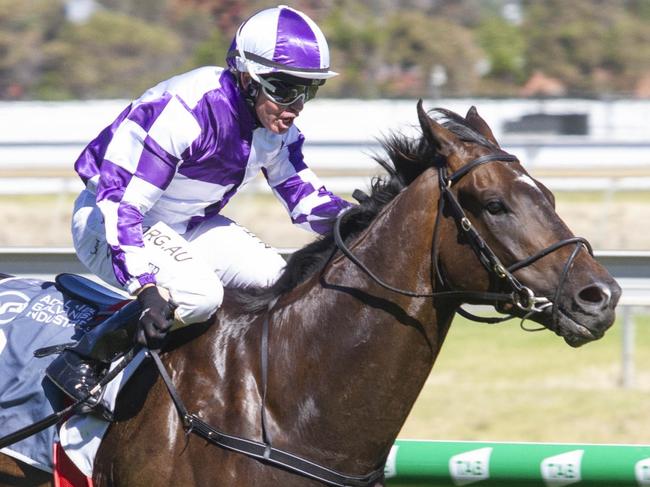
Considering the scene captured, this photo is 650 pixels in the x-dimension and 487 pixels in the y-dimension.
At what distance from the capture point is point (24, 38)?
117ft

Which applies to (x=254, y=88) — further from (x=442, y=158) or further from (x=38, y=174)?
(x=38, y=174)

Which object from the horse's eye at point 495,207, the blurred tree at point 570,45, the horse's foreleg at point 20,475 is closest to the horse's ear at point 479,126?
the horse's eye at point 495,207

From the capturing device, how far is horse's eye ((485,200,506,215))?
10.6 feet

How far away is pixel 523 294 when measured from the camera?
10.5 feet

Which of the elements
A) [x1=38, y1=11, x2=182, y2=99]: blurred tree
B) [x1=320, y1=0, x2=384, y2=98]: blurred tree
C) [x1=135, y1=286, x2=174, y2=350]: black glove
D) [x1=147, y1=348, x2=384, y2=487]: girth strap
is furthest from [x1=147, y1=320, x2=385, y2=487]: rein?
[x1=320, y1=0, x2=384, y2=98]: blurred tree

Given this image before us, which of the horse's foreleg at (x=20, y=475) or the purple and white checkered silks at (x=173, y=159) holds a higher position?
the purple and white checkered silks at (x=173, y=159)

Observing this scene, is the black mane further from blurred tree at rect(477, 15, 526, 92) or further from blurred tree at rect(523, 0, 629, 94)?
blurred tree at rect(523, 0, 629, 94)

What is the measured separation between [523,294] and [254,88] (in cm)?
110

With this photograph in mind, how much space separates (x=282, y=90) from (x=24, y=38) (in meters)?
33.6

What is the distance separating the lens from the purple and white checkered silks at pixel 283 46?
360cm

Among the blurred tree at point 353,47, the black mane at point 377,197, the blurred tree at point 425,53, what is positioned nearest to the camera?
the black mane at point 377,197

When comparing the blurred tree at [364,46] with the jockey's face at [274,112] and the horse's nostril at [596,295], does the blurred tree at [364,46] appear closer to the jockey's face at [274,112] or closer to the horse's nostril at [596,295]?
the jockey's face at [274,112]

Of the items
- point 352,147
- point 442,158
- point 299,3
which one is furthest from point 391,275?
point 299,3

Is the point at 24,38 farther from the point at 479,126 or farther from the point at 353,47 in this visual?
the point at 479,126
